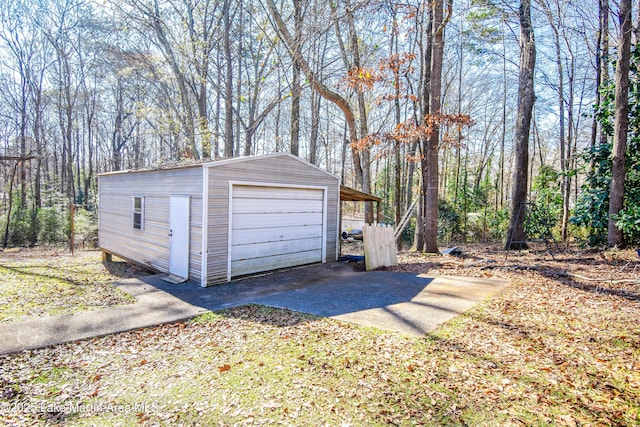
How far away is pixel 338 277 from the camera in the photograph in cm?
748

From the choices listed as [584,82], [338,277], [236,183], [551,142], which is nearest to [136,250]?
[236,183]

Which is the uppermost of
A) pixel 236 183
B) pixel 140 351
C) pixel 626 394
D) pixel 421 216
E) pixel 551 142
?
pixel 551 142

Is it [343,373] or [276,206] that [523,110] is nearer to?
[276,206]

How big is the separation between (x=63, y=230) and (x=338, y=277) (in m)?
14.0

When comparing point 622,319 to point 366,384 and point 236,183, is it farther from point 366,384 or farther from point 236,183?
point 236,183

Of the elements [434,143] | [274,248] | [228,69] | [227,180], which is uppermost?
[228,69]

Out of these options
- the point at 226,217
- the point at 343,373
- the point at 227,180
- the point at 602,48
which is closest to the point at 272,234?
the point at 226,217

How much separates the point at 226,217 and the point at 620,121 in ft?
29.5

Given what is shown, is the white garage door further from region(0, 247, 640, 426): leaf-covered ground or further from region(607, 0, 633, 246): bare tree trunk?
region(607, 0, 633, 246): bare tree trunk

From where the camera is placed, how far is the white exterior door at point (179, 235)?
6787mm

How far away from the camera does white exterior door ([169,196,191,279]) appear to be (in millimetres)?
6787

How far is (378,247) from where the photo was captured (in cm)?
845

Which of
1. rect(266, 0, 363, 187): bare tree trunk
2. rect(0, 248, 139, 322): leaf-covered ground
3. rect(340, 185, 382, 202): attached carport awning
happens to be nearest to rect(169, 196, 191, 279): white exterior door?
rect(0, 248, 139, 322): leaf-covered ground

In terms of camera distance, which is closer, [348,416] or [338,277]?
[348,416]
